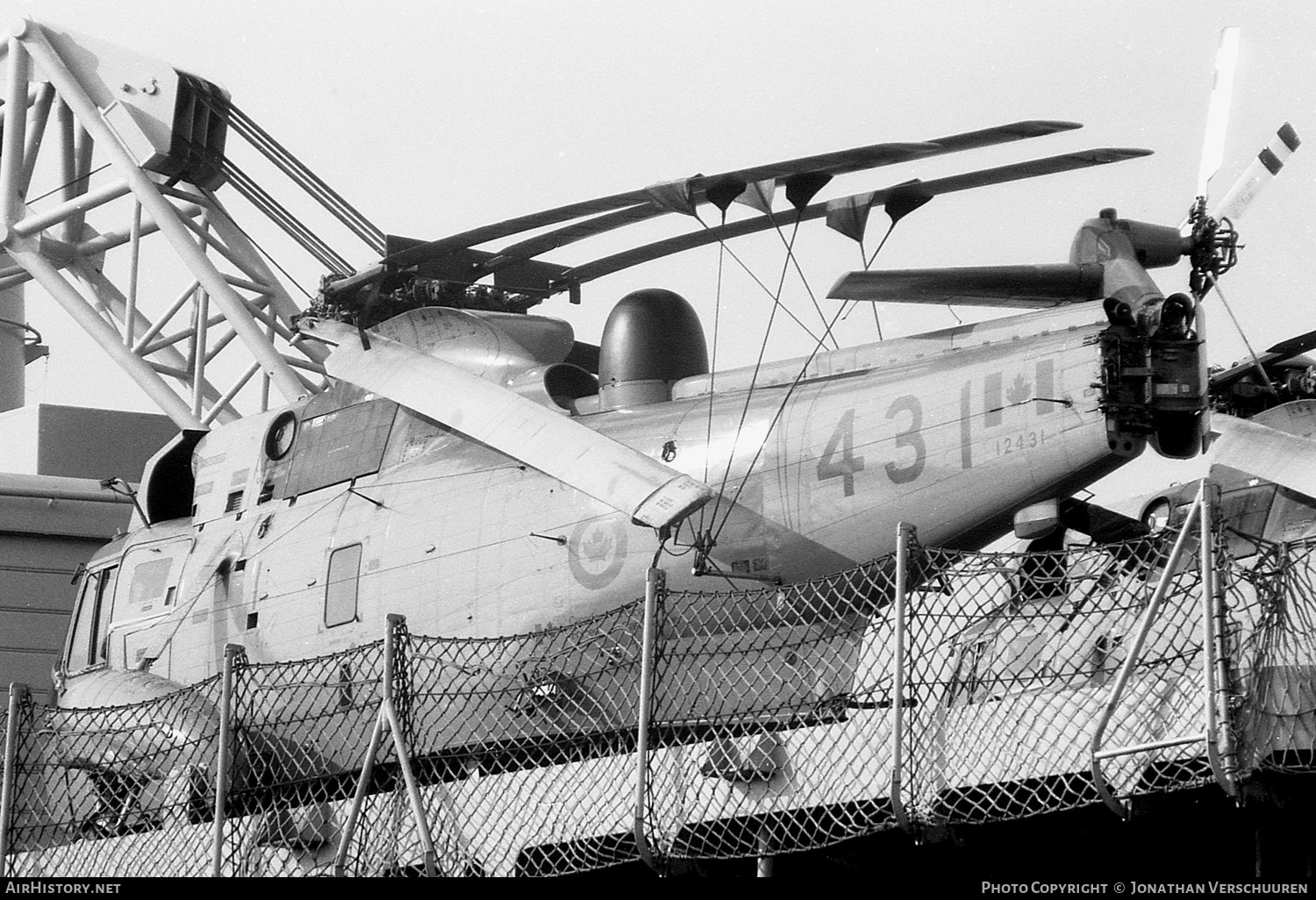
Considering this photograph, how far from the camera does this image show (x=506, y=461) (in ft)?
48.4

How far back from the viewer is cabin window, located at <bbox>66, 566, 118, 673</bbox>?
1803 centimetres

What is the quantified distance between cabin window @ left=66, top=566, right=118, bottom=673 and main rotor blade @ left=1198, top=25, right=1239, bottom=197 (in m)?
11.8

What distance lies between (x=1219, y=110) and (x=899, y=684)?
Result: 977 cm

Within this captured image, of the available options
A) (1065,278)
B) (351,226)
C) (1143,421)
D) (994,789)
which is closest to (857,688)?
(994,789)

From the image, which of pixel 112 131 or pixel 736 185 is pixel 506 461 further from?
pixel 112 131

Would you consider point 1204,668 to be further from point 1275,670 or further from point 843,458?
point 843,458

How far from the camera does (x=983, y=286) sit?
15.6 m

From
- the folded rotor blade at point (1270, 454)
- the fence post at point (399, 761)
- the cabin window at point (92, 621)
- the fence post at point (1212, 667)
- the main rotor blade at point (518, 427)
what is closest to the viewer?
the fence post at point (1212, 667)

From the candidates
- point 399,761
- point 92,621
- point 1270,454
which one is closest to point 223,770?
point 399,761

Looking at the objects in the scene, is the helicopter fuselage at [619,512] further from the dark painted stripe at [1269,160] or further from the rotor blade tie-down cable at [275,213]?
the dark painted stripe at [1269,160]

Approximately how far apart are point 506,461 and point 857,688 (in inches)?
211

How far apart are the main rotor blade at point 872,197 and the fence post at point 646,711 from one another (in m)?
3.57

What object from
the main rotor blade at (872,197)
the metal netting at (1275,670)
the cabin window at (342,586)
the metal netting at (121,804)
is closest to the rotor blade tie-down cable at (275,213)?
the main rotor blade at (872,197)

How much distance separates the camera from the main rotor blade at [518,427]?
11984 mm
